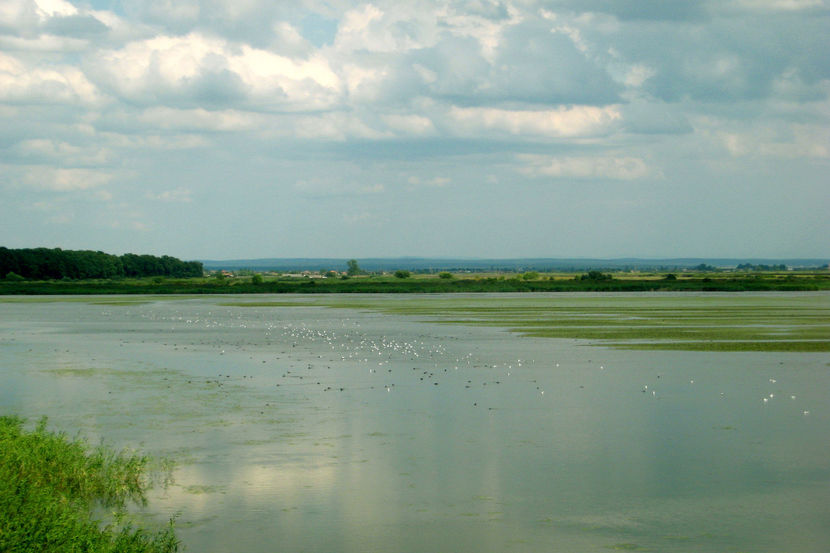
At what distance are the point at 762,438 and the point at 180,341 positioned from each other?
90.8 feet

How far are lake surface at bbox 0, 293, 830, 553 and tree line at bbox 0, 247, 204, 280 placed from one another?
4169 inches

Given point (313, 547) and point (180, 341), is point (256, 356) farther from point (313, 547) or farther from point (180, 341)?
point (313, 547)

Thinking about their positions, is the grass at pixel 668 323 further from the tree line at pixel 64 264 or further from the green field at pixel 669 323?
the tree line at pixel 64 264

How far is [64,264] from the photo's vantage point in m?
138

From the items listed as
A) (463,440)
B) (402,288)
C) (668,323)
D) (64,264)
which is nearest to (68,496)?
(463,440)

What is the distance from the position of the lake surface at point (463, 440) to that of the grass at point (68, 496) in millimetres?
655

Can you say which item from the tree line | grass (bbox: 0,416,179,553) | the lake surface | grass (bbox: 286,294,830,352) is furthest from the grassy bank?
grass (bbox: 0,416,179,553)

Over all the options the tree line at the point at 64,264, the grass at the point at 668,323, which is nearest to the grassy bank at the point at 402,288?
the tree line at the point at 64,264

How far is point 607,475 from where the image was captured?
15.1 meters

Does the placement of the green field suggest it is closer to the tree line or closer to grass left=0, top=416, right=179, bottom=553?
grass left=0, top=416, right=179, bottom=553

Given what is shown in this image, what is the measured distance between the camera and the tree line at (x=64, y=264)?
133250mm

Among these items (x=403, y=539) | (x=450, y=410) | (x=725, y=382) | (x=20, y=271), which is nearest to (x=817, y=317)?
(x=725, y=382)

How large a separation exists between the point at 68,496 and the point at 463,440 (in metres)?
7.27

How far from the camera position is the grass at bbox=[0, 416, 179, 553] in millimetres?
10406
